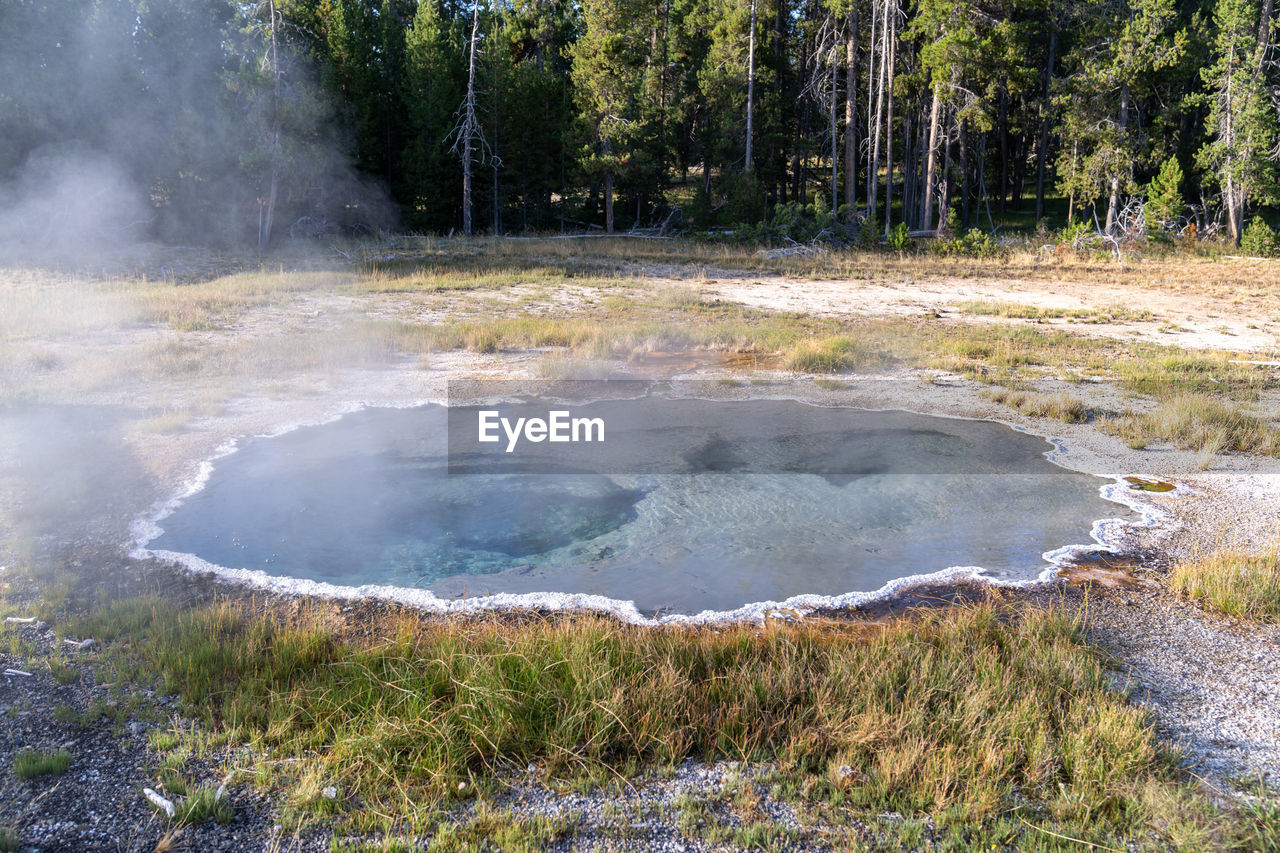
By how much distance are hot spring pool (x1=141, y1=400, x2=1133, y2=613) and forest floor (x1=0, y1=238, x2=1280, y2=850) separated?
1.68 ft

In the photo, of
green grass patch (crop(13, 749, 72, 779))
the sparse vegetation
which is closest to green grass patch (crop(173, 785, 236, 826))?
the sparse vegetation

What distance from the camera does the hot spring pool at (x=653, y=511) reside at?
5.41 m

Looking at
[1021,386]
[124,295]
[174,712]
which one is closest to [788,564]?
[174,712]

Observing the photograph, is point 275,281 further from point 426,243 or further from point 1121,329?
point 1121,329

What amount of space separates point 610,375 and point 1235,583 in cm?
713

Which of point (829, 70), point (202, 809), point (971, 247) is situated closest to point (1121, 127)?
point (971, 247)

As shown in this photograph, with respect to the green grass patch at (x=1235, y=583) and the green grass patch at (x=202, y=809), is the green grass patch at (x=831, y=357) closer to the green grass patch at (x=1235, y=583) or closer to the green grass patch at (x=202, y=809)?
the green grass patch at (x=1235, y=583)

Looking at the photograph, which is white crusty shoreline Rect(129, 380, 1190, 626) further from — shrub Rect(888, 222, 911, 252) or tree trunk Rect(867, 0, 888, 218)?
tree trunk Rect(867, 0, 888, 218)

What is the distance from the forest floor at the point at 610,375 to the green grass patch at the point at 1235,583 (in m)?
0.07

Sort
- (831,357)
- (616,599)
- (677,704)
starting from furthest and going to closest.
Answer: (831,357) → (616,599) → (677,704)

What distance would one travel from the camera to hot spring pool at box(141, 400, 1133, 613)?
5.41 meters

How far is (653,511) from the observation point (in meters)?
6.44

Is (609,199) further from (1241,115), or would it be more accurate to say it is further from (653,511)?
(653,511)

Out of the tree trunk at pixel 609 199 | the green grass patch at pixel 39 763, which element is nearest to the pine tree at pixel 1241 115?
the tree trunk at pixel 609 199
